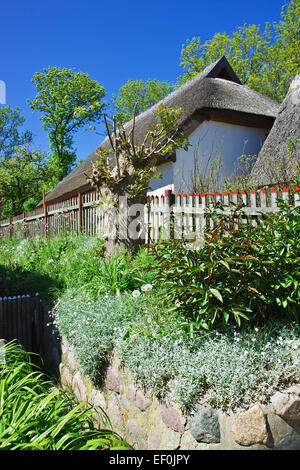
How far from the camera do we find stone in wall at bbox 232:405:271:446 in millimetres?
2297

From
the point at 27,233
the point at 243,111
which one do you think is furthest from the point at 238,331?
the point at 27,233

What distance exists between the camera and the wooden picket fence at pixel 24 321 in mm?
5000

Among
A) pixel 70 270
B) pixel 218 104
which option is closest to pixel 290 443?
pixel 70 270

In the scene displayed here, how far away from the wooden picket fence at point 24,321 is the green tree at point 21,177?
20324mm

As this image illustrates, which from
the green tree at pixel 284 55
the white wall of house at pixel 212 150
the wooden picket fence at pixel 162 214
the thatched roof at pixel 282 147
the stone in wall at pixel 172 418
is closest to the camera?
the stone in wall at pixel 172 418

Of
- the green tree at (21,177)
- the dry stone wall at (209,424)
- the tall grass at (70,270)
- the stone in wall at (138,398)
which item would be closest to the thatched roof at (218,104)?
the tall grass at (70,270)

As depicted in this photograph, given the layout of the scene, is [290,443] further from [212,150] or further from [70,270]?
[212,150]

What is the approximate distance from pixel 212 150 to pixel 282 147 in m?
1.73

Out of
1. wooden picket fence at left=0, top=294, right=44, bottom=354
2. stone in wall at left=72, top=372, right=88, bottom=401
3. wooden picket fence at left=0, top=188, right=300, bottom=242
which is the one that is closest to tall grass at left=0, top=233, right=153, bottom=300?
wooden picket fence at left=0, top=294, right=44, bottom=354

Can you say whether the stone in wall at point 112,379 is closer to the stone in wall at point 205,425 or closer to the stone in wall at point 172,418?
the stone in wall at point 172,418

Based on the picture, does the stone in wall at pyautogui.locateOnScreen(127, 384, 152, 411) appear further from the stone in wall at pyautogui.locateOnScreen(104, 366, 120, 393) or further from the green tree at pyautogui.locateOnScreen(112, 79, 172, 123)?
the green tree at pyautogui.locateOnScreen(112, 79, 172, 123)

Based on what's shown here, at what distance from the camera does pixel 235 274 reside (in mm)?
2830

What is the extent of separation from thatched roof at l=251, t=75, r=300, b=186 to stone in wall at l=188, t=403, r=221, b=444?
6136mm
